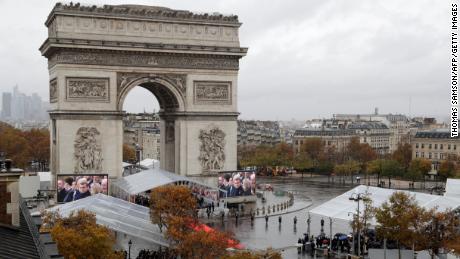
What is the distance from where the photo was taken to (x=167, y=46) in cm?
4316

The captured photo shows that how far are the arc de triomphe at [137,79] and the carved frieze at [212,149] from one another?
0.07 metres

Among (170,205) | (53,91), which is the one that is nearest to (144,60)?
(53,91)

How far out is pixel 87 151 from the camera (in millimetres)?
41906

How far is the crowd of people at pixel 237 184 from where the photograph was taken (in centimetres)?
4434

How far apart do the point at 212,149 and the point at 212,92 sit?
4213 mm

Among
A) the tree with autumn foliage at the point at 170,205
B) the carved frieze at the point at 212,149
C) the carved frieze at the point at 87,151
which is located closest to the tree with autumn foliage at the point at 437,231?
the tree with autumn foliage at the point at 170,205

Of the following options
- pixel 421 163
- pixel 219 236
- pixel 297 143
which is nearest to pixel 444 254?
pixel 219 236

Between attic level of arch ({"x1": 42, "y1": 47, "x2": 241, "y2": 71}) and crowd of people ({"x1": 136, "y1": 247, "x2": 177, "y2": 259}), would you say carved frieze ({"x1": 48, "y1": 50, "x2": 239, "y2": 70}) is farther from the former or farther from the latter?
crowd of people ({"x1": 136, "y1": 247, "x2": 177, "y2": 259})

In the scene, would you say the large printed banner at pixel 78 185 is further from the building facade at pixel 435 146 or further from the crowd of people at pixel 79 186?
the building facade at pixel 435 146

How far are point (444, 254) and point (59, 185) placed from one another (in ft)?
77.2

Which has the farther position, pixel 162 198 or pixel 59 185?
pixel 59 185

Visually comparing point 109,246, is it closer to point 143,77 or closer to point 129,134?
point 143,77

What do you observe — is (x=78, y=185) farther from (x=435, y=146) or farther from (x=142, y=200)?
(x=435, y=146)

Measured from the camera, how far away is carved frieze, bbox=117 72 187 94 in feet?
140
